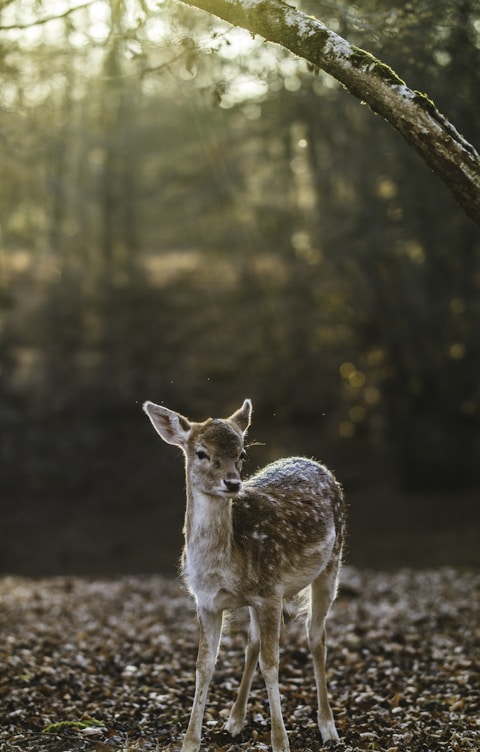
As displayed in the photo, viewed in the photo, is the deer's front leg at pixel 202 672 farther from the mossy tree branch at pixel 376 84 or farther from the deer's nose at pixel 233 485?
the mossy tree branch at pixel 376 84

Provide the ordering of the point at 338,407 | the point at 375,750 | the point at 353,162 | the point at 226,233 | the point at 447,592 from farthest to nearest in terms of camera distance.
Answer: the point at 226,233, the point at 338,407, the point at 353,162, the point at 447,592, the point at 375,750

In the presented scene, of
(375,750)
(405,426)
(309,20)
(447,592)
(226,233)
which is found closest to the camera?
(309,20)

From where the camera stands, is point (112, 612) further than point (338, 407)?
No

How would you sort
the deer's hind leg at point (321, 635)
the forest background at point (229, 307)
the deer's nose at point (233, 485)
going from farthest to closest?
the forest background at point (229, 307), the deer's hind leg at point (321, 635), the deer's nose at point (233, 485)

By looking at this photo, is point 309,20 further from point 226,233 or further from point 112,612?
point 226,233

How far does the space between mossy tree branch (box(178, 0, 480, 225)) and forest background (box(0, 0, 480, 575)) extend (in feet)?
17.6

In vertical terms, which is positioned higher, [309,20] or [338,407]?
[338,407]

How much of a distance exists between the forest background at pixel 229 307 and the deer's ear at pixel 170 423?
6449mm

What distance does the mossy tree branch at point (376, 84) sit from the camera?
5.57 m

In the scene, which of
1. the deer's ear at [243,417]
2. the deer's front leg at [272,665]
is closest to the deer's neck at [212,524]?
the deer's front leg at [272,665]

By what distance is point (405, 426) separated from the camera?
21125mm

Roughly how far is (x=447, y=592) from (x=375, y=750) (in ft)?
24.5

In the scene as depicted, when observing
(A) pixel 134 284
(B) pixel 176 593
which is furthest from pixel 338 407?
(B) pixel 176 593

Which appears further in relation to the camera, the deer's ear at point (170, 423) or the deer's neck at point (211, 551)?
the deer's ear at point (170, 423)
